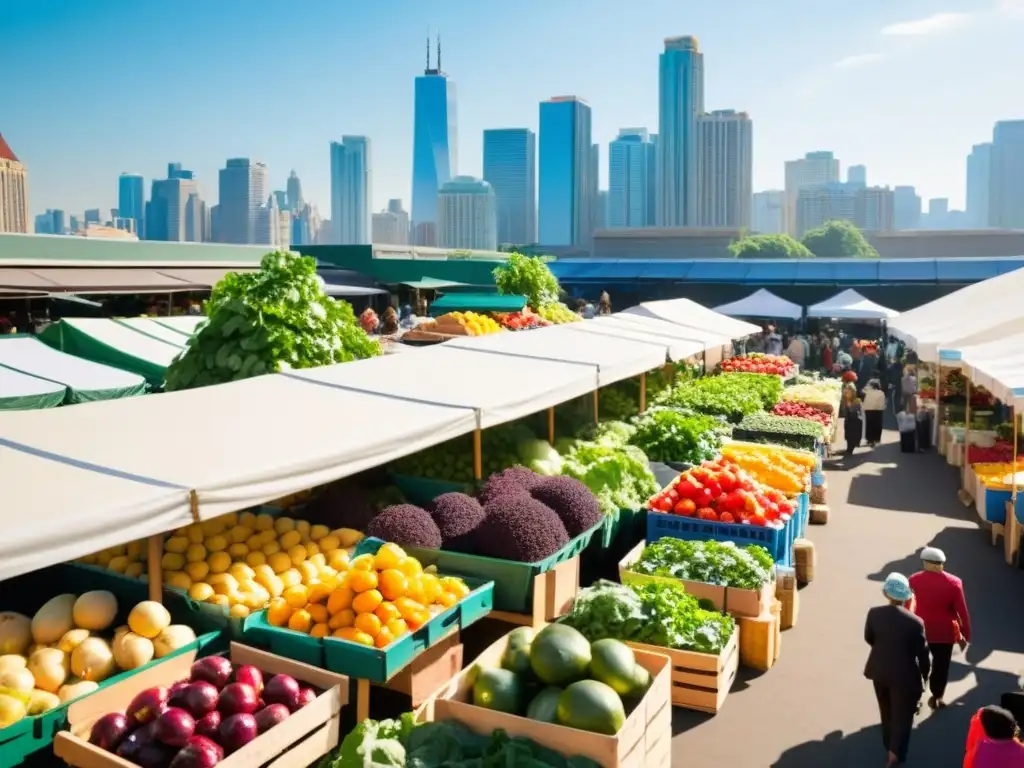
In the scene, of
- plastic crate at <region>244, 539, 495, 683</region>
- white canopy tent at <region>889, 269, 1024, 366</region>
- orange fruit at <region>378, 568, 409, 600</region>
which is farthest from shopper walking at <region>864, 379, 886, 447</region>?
orange fruit at <region>378, 568, 409, 600</region>

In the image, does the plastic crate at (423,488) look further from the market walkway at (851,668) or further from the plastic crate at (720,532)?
the market walkway at (851,668)

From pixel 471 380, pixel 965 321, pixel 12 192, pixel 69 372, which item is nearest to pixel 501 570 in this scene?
pixel 471 380

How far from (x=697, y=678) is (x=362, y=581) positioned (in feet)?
7.02

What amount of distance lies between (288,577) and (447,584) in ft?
3.13

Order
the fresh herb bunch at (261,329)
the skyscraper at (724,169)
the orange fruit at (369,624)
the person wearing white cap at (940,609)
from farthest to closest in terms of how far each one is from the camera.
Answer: the skyscraper at (724,169) < the fresh herb bunch at (261,329) < the person wearing white cap at (940,609) < the orange fruit at (369,624)

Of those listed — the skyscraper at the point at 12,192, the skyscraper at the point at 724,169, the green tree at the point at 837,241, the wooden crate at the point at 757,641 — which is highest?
the skyscraper at the point at 724,169

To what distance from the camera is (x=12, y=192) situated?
105 metres

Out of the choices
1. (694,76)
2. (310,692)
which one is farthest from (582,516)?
(694,76)

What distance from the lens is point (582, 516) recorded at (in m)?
6.31

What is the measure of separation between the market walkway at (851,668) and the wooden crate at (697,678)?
81mm

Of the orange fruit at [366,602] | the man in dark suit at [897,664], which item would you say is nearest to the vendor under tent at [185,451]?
the orange fruit at [366,602]

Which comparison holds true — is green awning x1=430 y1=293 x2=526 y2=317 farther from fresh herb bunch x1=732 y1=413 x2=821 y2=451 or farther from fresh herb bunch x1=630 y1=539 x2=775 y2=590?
fresh herb bunch x1=630 y1=539 x2=775 y2=590

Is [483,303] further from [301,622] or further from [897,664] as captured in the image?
[897,664]

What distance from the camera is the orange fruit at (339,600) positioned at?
14.8 ft
